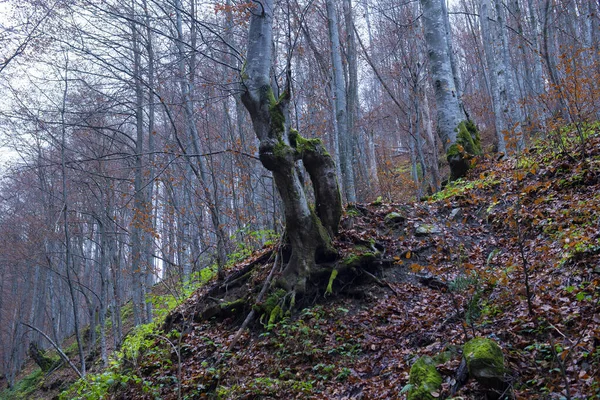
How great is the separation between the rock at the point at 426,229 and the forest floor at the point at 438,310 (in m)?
0.02

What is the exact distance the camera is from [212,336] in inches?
251

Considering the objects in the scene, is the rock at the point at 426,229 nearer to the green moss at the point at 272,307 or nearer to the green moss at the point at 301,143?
the green moss at the point at 301,143

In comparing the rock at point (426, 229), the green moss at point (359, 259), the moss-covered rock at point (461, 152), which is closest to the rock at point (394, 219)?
the rock at point (426, 229)

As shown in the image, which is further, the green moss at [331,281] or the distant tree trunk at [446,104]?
the distant tree trunk at [446,104]

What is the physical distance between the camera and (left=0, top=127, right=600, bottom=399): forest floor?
3.42 metres

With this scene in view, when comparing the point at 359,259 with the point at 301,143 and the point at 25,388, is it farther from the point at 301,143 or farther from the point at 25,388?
the point at 25,388

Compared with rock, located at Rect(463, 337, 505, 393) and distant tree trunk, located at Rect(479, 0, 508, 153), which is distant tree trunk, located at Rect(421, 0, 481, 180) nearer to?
distant tree trunk, located at Rect(479, 0, 508, 153)

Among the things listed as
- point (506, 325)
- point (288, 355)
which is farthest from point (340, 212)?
point (506, 325)

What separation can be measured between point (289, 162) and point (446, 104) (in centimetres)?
436

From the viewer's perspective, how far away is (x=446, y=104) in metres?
8.52

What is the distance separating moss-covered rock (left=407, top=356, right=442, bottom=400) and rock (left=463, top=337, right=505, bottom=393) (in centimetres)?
32

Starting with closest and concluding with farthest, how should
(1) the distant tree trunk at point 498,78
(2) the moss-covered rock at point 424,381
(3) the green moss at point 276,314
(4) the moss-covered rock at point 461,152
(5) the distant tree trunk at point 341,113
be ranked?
(2) the moss-covered rock at point 424,381, (3) the green moss at point 276,314, (4) the moss-covered rock at point 461,152, (5) the distant tree trunk at point 341,113, (1) the distant tree trunk at point 498,78

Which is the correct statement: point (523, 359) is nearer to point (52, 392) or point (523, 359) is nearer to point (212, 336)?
point (212, 336)

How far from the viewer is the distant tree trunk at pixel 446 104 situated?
8.28m
